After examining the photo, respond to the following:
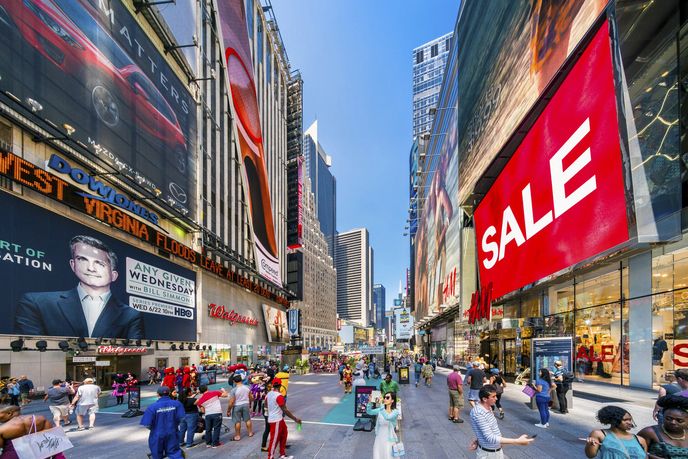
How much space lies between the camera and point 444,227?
158 ft

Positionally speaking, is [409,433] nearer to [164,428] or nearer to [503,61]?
[164,428]

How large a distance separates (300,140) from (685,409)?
3333 inches

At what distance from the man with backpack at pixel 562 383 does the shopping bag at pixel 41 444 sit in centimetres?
1401

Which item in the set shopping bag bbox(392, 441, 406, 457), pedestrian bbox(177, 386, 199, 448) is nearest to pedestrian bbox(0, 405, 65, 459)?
shopping bag bbox(392, 441, 406, 457)

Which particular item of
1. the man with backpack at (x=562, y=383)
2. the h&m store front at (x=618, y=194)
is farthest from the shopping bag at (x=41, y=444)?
the h&m store front at (x=618, y=194)

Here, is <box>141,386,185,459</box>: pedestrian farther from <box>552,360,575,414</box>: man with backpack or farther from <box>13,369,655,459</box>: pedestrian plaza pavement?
<box>552,360,575,414</box>: man with backpack

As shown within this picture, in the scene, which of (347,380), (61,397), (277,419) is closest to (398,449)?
(277,419)

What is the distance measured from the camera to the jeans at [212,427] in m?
10.0

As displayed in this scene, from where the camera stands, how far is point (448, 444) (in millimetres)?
9992

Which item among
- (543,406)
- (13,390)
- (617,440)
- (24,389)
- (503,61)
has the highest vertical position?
(503,61)

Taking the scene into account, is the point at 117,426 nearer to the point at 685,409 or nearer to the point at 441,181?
the point at 685,409

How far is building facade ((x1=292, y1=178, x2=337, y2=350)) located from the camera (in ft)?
450

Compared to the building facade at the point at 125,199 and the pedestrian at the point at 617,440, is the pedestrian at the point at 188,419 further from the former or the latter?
the building facade at the point at 125,199

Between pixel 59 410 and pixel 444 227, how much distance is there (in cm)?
4222
